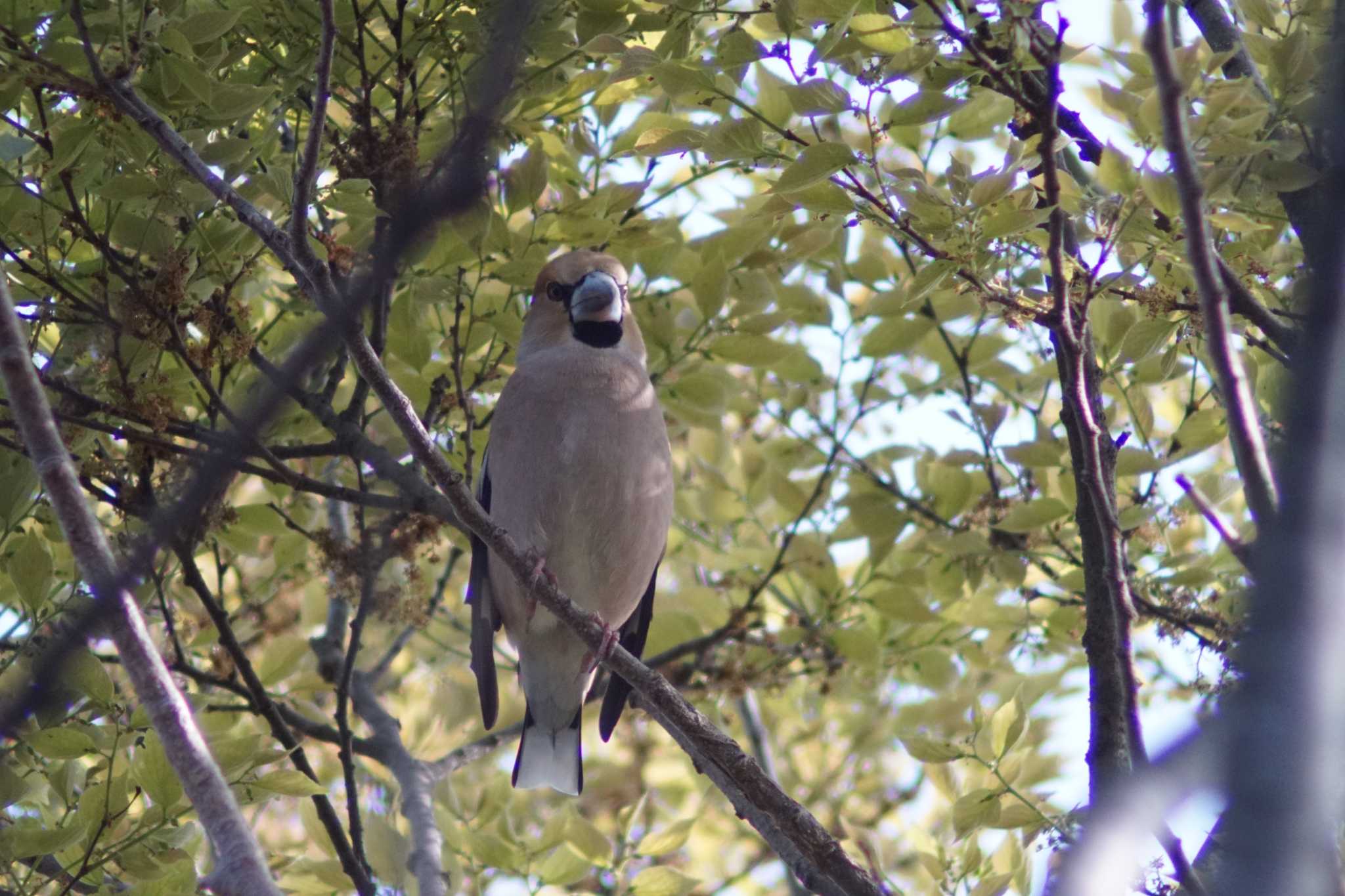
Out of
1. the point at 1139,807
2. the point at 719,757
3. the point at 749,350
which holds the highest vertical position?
the point at 749,350

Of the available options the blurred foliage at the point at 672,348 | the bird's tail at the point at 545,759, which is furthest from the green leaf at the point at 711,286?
the bird's tail at the point at 545,759

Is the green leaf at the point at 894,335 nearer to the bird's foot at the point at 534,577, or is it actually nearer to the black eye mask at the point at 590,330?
the black eye mask at the point at 590,330

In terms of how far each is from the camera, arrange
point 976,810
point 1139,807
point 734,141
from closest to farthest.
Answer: point 1139,807
point 734,141
point 976,810

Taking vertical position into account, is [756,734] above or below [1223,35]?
below

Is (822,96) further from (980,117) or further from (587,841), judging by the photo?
(587,841)

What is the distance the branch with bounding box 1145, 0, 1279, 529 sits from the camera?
1.95 meters

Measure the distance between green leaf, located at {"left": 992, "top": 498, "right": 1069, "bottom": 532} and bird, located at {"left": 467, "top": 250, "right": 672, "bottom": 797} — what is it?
138 cm

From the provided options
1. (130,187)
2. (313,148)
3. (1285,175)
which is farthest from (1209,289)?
(130,187)

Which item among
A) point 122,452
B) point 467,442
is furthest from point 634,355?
point 122,452

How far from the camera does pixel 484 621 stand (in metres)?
5.11

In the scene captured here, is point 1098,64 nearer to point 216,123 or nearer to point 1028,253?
point 1028,253

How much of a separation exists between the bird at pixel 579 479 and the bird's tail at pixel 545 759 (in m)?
0.01

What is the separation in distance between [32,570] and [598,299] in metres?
2.16

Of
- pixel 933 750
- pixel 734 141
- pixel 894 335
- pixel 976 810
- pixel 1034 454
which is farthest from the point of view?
pixel 894 335
